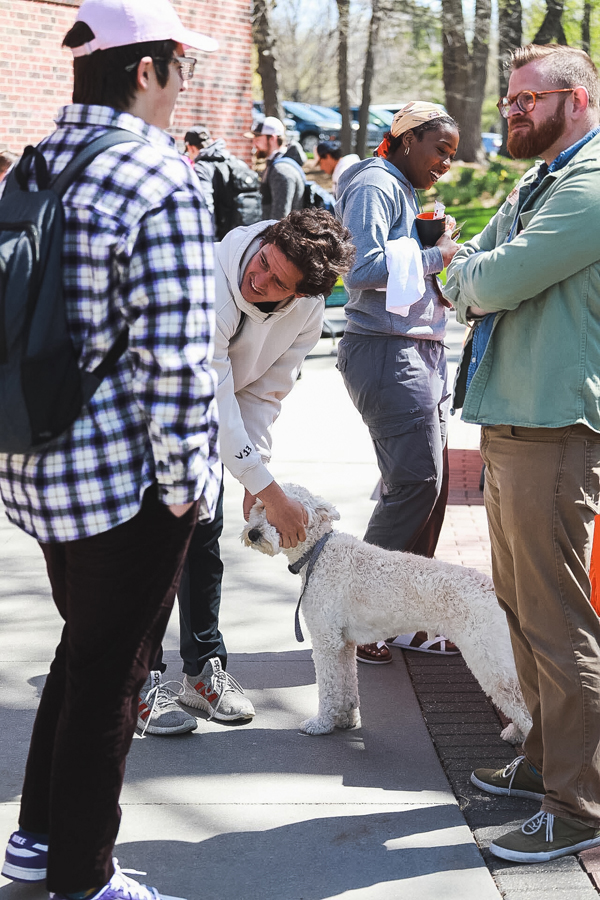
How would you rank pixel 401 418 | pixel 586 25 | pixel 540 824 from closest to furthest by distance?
1. pixel 540 824
2. pixel 401 418
3. pixel 586 25

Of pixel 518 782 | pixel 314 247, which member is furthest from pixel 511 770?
pixel 314 247

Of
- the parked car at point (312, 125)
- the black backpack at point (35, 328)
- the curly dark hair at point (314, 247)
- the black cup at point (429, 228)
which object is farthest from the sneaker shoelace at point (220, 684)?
the parked car at point (312, 125)

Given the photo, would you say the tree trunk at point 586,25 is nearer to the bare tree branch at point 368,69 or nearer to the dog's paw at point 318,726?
the bare tree branch at point 368,69

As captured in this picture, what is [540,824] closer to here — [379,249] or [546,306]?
[546,306]

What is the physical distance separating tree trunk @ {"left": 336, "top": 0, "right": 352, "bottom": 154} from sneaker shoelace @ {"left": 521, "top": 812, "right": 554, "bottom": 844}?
24.4 meters

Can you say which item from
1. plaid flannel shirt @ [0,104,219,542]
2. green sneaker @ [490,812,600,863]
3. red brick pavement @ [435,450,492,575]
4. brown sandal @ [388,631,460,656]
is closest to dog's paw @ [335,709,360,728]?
brown sandal @ [388,631,460,656]

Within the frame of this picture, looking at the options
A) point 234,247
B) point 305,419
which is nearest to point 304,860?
point 234,247

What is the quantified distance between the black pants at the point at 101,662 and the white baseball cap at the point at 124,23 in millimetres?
963

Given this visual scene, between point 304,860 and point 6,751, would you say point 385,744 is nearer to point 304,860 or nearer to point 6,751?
point 304,860

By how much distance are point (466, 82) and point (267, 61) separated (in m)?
6.93

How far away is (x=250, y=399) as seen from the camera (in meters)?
3.69

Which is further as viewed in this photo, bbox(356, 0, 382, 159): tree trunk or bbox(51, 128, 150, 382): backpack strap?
bbox(356, 0, 382, 159): tree trunk

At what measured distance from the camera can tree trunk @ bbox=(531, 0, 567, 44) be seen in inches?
1021

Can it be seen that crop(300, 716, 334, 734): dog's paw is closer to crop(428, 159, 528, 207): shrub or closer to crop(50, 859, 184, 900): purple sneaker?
crop(50, 859, 184, 900): purple sneaker
